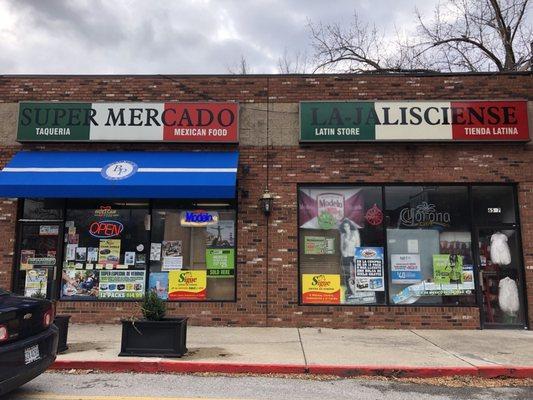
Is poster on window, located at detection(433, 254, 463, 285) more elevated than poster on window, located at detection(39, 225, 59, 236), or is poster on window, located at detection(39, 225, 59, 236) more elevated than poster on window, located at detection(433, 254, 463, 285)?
poster on window, located at detection(39, 225, 59, 236)

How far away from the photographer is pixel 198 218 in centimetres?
1127

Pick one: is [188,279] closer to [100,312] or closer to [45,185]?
[100,312]

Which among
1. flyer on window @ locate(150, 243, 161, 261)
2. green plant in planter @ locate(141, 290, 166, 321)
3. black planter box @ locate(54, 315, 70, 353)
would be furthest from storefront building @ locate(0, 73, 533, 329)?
→ green plant in planter @ locate(141, 290, 166, 321)

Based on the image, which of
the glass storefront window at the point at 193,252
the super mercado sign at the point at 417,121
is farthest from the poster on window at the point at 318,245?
the super mercado sign at the point at 417,121

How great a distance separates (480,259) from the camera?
11.1 m

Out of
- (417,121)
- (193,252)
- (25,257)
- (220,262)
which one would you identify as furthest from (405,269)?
(25,257)

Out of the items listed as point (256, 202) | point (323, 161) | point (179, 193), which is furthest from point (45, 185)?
point (323, 161)

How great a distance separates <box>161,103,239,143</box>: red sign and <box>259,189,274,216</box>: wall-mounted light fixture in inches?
56.0

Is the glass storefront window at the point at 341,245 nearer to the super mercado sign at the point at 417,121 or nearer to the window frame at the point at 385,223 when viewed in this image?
the window frame at the point at 385,223

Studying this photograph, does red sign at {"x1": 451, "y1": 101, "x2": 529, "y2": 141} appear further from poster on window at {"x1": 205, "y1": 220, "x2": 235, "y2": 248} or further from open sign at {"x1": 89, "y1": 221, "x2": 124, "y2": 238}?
open sign at {"x1": 89, "y1": 221, "x2": 124, "y2": 238}

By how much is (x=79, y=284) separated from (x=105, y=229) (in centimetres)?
134

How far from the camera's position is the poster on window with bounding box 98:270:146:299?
11.1m

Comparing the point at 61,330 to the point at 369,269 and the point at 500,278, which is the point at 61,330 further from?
the point at 500,278

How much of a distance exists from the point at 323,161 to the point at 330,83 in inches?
71.9
